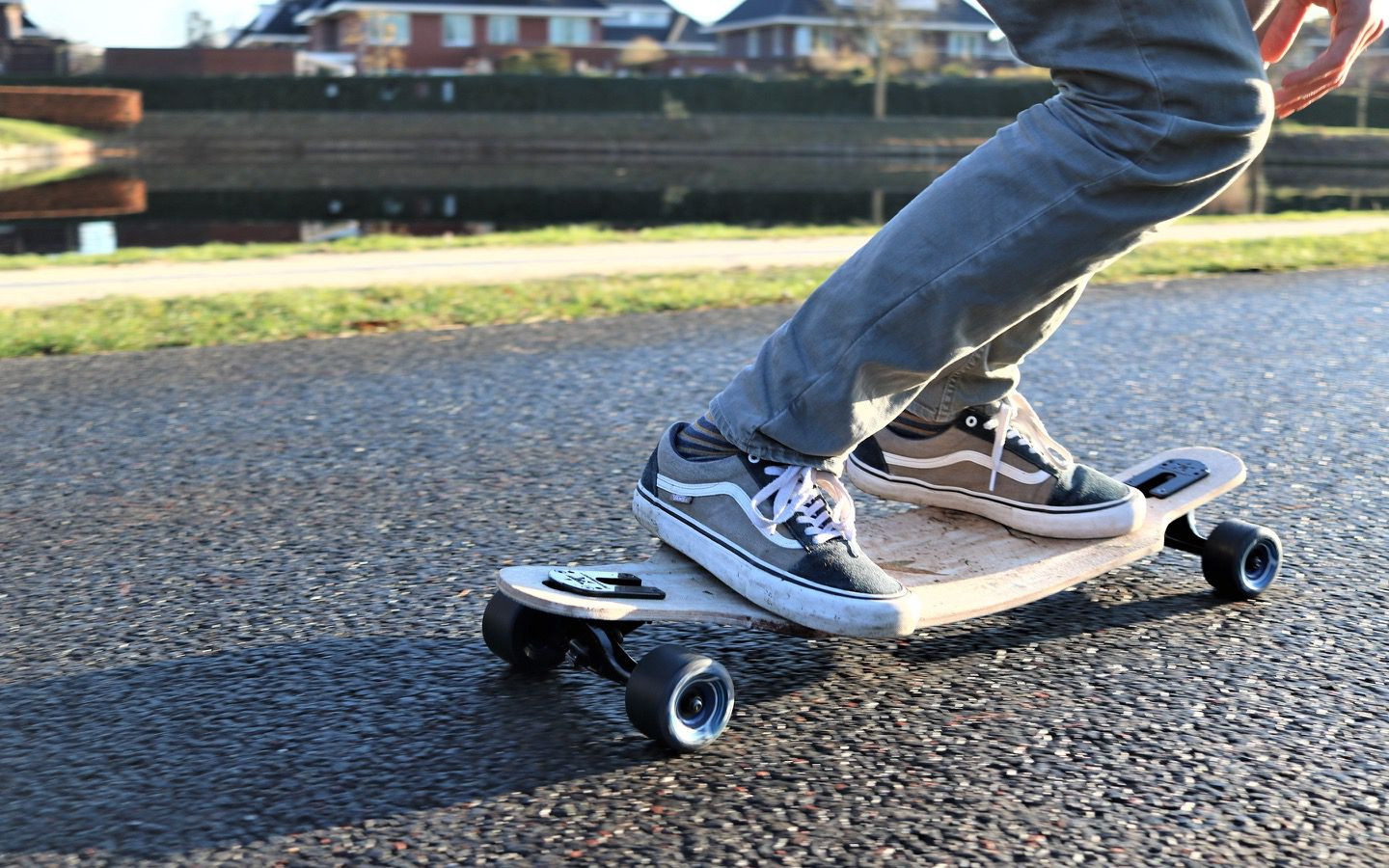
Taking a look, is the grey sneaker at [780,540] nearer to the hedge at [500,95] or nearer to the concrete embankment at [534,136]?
the concrete embankment at [534,136]

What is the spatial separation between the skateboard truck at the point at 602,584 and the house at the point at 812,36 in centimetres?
5537

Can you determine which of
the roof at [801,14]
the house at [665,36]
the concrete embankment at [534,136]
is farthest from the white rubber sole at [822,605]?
the roof at [801,14]

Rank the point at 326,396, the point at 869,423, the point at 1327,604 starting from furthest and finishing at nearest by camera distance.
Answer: the point at 326,396
the point at 1327,604
the point at 869,423

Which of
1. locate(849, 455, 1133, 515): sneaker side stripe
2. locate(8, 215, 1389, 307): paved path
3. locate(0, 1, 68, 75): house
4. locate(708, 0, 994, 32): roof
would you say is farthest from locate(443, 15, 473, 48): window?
locate(849, 455, 1133, 515): sneaker side stripe

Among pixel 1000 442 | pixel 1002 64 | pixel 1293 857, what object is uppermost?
pixel 1002 64

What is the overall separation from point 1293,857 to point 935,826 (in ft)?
1.18

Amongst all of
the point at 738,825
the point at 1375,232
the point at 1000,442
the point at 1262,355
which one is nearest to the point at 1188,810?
the point at 738,825

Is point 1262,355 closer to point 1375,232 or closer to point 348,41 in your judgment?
point 1375,232

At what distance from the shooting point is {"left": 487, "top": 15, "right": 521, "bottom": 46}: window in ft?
186

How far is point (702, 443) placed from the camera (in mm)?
1967

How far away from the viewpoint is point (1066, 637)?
204 cm

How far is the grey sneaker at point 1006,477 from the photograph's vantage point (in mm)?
2154

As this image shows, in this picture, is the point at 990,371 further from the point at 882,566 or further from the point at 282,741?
the point at 282,741

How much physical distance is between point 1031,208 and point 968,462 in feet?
1.97
